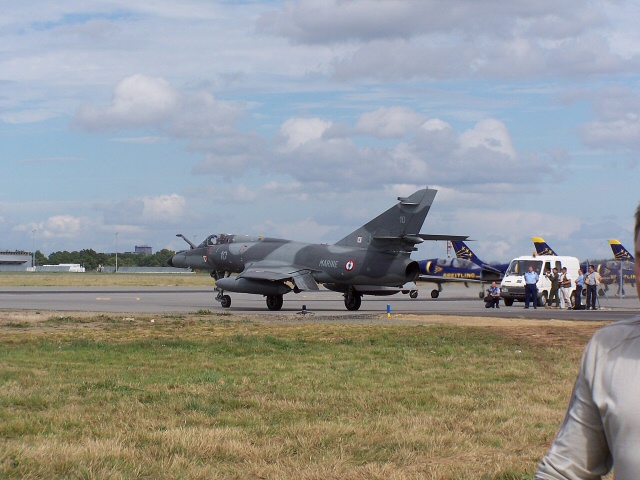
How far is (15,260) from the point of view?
596 ft

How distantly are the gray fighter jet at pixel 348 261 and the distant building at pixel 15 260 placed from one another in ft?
507

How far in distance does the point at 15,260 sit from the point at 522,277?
158717 mm

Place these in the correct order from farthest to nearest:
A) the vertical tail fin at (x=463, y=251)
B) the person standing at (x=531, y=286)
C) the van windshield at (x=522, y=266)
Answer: the vertical tail fin at (x=463, y=251), the van windshield at (x=522, y=266), the person standing at (x=531, y=286)

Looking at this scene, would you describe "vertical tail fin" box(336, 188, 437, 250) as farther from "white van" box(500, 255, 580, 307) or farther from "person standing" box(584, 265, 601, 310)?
"white van" box(500, 255, 580, 307)

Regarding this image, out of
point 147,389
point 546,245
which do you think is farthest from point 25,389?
point 546,245


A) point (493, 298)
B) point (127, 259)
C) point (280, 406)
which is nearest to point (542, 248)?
point (493, 298)

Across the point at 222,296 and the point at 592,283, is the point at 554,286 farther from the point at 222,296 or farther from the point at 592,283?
the point at 222,296

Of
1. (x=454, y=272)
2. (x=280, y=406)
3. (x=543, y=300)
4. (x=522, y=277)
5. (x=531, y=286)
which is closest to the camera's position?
(x=280, y=406)

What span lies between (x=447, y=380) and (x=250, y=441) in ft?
15.1

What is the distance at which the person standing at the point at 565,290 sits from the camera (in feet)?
117

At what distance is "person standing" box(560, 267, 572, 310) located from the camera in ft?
117

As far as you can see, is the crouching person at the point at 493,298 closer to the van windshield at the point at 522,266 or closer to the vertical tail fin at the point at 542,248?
the van windshield at the point at 522,266

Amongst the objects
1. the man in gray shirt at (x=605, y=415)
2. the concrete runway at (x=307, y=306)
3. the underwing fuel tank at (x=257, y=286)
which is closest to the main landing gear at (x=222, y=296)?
the concrete runway at (x=307, y=306)

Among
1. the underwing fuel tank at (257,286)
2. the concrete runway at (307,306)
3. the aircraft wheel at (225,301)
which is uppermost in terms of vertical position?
the underwing fuel tank at (257,286)
